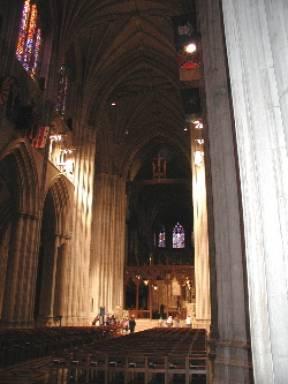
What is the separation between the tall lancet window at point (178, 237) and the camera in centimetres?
4531

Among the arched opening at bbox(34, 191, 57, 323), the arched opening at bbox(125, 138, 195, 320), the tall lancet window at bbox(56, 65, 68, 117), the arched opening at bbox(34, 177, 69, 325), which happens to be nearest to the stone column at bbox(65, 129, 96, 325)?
the arched opening at bbox(34, 177, 69, 325)

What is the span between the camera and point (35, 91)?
633 inches

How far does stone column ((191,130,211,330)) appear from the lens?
2088 centimetres

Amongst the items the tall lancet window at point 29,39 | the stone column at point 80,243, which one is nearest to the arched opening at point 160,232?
the stone column at point 80,243

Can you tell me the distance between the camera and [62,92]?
20531mm

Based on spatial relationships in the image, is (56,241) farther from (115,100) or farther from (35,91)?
(115,100)

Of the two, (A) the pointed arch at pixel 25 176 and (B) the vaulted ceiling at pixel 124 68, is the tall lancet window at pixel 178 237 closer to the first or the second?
(B) the vaulted ceiling at pixel 124 68

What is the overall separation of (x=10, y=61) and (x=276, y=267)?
13828mm

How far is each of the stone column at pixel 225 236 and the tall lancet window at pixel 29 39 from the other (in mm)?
11901

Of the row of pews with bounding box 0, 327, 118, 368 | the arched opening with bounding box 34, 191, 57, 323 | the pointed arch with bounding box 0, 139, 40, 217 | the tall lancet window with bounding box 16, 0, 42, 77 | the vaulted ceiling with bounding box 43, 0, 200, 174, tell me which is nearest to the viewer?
the row of pews with bounding box 0, 327, 118, 368

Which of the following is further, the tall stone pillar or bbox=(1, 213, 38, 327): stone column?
the tall stone pillar

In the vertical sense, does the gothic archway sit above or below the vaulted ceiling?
below

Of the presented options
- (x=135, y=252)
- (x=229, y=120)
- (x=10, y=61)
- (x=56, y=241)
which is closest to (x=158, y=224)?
(x=135, y=252)

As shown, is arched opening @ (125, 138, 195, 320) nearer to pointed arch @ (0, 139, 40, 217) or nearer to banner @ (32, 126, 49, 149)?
pointed arch @ (0, 139, 40, 217)
